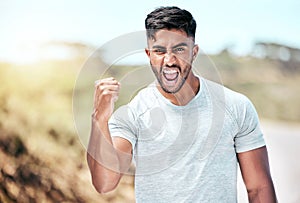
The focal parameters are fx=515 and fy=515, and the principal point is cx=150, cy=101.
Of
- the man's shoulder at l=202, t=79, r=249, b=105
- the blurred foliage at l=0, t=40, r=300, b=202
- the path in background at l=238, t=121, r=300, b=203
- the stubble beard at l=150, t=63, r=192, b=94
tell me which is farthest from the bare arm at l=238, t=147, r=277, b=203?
the blurred foliage at l=0, t=40, r=300, b=202

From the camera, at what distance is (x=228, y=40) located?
3387 mm

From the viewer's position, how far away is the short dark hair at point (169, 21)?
1.82 metres

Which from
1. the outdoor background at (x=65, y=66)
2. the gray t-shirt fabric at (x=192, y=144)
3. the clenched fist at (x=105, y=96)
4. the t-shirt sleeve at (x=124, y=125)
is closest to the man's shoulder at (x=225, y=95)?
the gray t-shirt fabric at (x=192, y=144)

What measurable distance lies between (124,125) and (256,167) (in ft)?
1.60

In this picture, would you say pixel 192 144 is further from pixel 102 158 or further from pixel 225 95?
pixel 102 158

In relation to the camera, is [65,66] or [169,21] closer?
[169,21]

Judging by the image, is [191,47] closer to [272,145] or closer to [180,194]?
[180,194]

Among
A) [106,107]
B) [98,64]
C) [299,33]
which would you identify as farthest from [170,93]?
[299,33]

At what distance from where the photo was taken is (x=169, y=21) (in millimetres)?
1819

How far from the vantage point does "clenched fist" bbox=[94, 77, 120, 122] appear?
5.23 feet

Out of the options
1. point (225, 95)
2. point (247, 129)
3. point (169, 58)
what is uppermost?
point (169, 58)

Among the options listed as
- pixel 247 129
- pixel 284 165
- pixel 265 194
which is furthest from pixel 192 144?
pixel 284 165

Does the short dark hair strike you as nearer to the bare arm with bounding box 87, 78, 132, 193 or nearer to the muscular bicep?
the bare arm with bounding box 87, 78, 132, 193

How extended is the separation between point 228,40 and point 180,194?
1.77m
